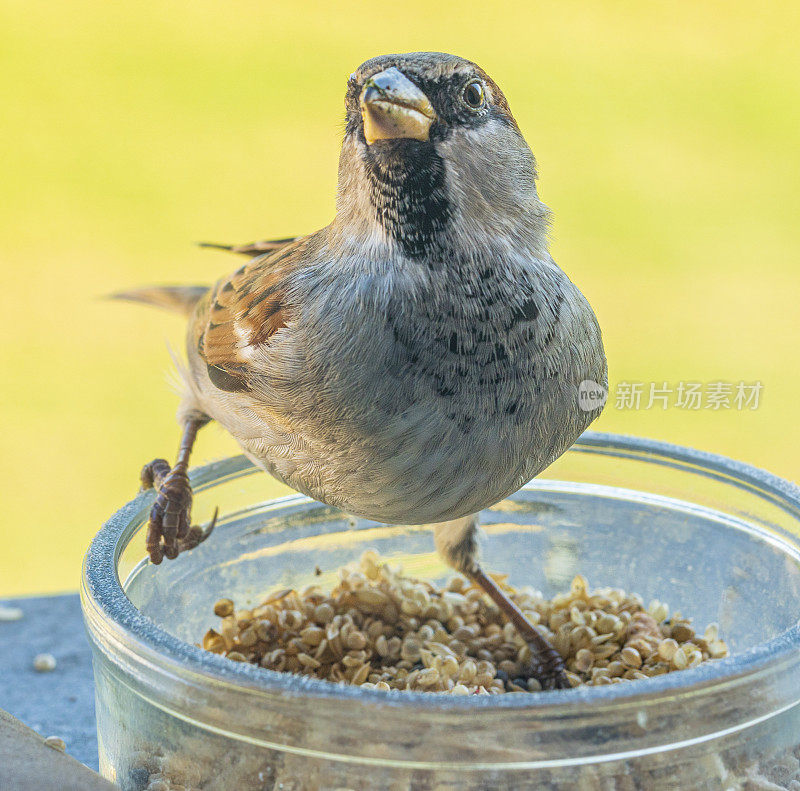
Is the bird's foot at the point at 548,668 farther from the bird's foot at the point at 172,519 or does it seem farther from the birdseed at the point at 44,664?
the birdseed at the point at 44,664

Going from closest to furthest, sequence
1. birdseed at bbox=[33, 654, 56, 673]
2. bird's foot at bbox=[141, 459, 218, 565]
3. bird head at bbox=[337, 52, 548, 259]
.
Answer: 1. bird head at bbox=[337, 52, 548, 259]
2. bird's foot at bbox=[141, 459, 218, 565]
3. birdseed at bbox=[33, 654, 56, 673]

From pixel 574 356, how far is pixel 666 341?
2691 mm

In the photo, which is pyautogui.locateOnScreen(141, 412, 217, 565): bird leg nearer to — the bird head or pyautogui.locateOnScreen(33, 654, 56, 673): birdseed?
pyautogui.locateOnScreen(33, 654, 56, 673): birdseed

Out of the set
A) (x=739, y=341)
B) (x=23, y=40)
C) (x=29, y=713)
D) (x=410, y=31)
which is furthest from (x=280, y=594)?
(x=23, y=40)

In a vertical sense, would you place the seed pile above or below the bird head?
below

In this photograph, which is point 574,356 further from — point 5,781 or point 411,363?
point 5,781

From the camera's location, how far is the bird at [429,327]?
1412 millimetres

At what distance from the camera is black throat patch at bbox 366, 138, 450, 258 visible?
4.54 ft

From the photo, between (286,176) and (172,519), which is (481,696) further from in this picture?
(286,176)

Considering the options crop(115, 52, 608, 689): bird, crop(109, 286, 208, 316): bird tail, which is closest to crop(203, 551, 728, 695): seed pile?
crop(115, 52, 608, 689): bird

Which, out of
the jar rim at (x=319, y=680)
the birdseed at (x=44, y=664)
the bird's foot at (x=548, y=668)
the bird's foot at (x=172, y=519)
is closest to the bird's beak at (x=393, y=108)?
the jar rim at (x=319, y=680)

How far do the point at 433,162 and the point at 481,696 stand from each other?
65 cm

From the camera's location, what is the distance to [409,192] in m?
1.40

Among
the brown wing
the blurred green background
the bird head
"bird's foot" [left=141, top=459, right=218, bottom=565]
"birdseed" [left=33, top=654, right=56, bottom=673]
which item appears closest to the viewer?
the bird head
